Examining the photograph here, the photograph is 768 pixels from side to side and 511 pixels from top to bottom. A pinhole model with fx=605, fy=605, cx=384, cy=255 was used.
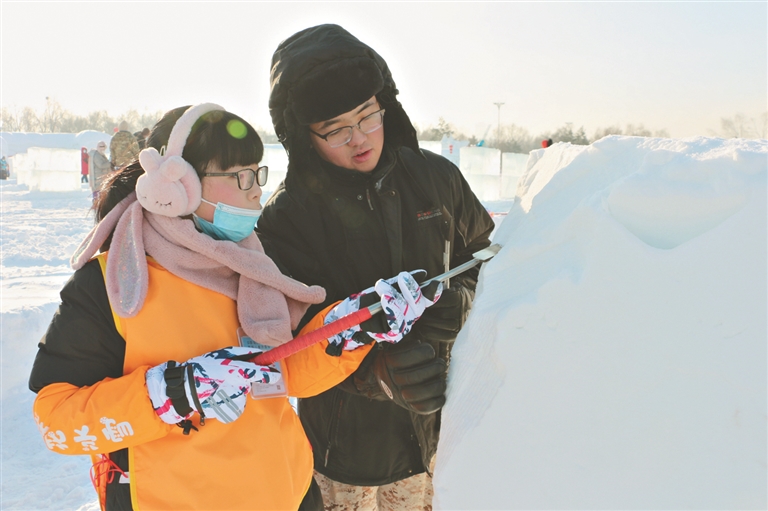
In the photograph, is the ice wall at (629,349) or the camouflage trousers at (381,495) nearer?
the ice wall at (629,349)

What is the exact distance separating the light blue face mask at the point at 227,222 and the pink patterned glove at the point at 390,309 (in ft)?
1.11

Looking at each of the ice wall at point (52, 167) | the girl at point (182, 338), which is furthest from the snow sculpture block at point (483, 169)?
the girl at point (182, 338)

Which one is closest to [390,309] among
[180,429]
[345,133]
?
[180,429]

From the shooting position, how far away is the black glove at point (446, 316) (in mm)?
1823

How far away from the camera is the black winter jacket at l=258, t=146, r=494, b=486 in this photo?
199cm

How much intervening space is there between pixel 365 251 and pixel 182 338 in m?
0.70

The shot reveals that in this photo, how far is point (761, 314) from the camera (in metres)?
1.17

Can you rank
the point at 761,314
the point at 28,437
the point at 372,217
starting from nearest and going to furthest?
the point at 761,314, the point at 372,217, the point at 28,437

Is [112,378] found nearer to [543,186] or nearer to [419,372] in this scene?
[419,372]

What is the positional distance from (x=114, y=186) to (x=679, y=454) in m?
1.48

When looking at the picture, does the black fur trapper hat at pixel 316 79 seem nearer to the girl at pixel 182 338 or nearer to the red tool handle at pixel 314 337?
the girl at pixel 182 338

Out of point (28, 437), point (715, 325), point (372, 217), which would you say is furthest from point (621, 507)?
point (28, 437)

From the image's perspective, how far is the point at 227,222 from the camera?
162cm

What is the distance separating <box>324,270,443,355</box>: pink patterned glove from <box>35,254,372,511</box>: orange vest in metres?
0.26
